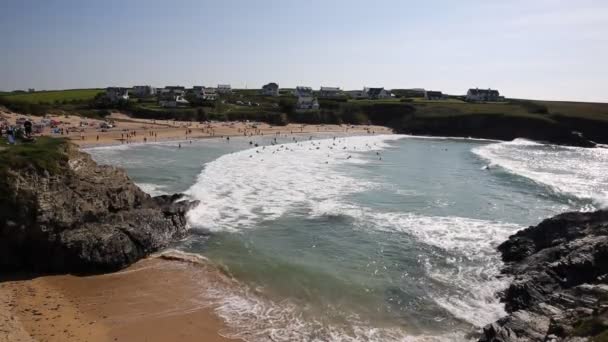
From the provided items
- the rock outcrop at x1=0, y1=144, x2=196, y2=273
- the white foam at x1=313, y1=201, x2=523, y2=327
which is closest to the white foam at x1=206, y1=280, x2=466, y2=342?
the white foam at x1=313, y1=201, x2=523, y2=327

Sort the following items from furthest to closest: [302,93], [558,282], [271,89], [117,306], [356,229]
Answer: [271,89], [302,93], [356,229], [558,282], [117,306]

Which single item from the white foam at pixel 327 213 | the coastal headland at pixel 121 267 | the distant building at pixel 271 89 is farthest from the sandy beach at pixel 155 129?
the distant building at pixel 271 89

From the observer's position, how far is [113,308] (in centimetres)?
1695

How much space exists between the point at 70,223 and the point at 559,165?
55.2 meters

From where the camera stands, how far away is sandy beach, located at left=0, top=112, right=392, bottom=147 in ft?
216

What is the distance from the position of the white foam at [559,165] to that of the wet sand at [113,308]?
29.6 meters

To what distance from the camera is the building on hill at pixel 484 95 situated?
5556 inches

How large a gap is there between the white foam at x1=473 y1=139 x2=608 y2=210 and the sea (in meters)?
0.33

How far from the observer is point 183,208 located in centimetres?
2761

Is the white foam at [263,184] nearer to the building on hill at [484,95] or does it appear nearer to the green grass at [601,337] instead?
the green grass at [601,337]

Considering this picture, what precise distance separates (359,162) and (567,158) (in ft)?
102

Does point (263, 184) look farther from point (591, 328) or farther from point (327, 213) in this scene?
point (591, 328)

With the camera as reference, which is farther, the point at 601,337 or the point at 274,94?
the point at 274,94

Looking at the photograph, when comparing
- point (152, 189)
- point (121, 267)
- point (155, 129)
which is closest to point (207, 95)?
point (155, 129)
